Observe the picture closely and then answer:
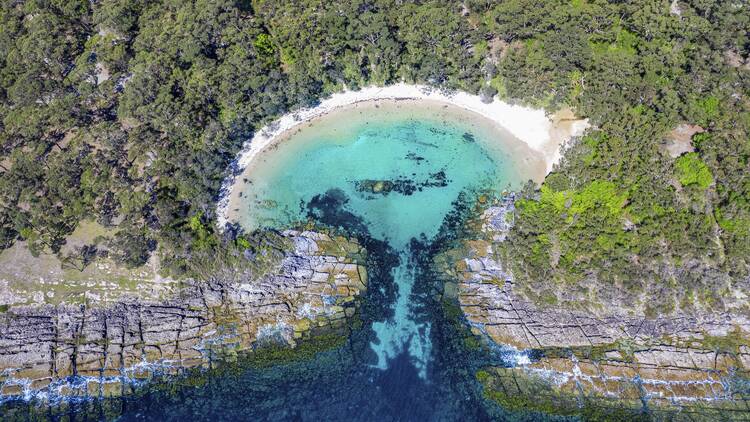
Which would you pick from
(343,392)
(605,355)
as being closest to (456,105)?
(605,355)

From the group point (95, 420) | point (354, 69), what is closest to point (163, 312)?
point (95, 420)

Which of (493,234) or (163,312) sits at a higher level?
(493,234)

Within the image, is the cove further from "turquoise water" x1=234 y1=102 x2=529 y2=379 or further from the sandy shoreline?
the sandy shoreline

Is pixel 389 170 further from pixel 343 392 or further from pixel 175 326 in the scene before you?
pixel 175 326

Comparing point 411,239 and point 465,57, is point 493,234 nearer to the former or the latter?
point 411,239

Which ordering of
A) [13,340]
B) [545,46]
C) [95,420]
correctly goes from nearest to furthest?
[95,420] → [13,340] → [545,46]

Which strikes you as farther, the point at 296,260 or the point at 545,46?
the point at 545,46

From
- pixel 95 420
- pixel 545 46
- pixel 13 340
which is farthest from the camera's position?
pixel 545 46
